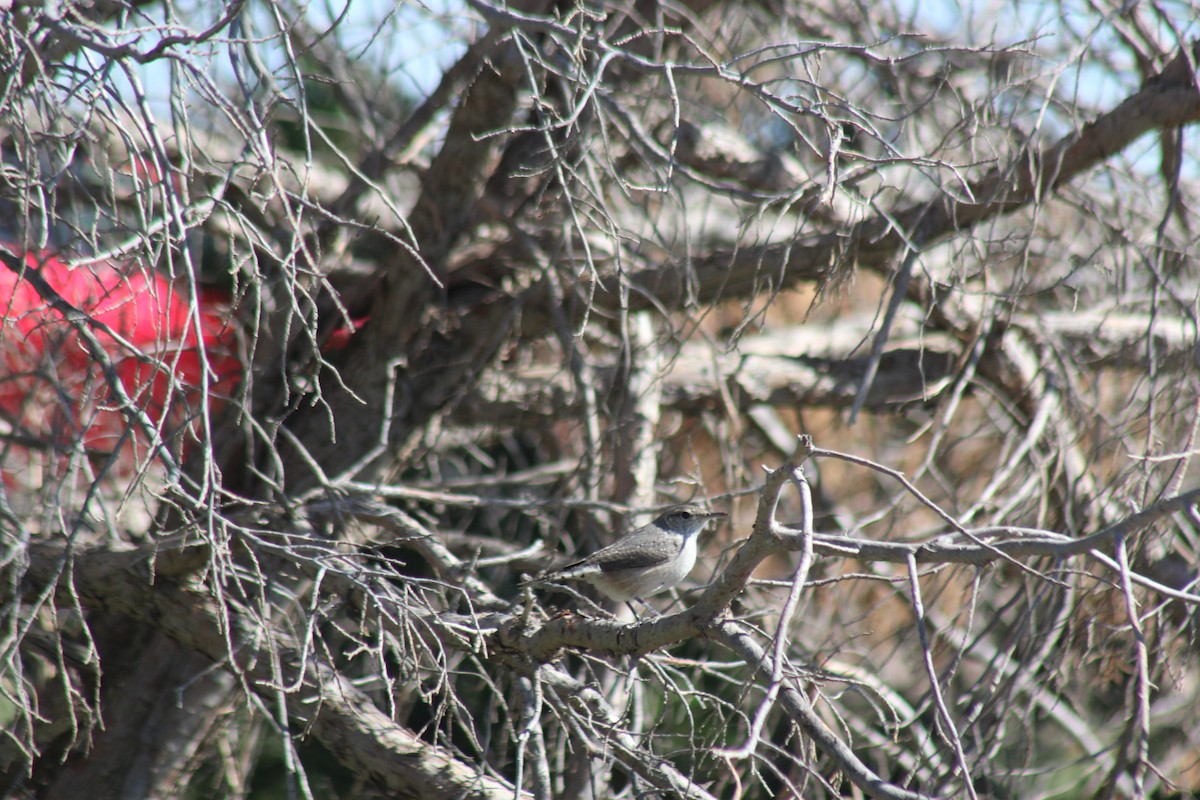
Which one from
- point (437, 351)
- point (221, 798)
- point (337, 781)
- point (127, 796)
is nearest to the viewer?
point (127, 796)

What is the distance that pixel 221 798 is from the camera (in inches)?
176

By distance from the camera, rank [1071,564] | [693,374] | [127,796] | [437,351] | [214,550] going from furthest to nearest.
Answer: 1. [693,374]
2. [437,351]
3. [127,796]
4. [1071,564]
5. [214,550]

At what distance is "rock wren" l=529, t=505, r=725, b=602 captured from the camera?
13.0 feet

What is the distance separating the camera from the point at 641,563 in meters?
4.05

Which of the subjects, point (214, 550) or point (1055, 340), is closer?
point (214, 550)

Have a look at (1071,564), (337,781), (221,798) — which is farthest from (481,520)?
(1071,564)

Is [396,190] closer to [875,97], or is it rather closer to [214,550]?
[875,97]

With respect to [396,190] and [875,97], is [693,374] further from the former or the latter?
[396,190]

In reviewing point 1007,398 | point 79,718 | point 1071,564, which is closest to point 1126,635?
point 1071,564

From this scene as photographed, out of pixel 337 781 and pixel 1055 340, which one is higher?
pixel 1055 340

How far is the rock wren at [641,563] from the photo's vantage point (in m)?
3.96

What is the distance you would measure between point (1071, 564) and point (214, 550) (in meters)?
2.83

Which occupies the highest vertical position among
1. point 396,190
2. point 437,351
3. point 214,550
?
point 396,190

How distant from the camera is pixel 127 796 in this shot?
4.17 m
